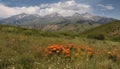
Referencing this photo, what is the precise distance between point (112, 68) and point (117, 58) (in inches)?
105

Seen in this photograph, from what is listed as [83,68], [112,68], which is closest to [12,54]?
[83,68]

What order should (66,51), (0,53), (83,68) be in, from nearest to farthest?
(83,68) < (0,53) < (66,51)

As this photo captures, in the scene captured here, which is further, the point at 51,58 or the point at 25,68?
the point at 51,58

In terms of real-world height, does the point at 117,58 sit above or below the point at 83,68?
below

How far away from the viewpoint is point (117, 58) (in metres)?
11.2

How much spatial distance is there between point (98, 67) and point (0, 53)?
399cm

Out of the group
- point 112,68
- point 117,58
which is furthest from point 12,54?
point 117,58

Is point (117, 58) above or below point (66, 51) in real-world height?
below

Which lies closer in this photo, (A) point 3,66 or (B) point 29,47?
(A) point 3,66

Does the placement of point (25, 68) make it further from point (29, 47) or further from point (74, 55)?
point (29, 47)

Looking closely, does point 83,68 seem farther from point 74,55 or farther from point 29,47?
point 29,47

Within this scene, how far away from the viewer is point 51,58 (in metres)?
9.74

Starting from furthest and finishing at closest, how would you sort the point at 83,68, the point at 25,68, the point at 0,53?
the point at 0,53, the point at 83,68, the point at 25,68

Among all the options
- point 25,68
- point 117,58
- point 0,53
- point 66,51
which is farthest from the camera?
point 117,58
